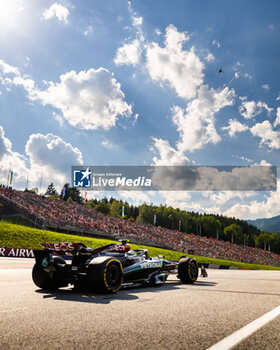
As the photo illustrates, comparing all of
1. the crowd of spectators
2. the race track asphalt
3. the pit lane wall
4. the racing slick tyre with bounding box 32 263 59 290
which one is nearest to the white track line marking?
the race track asphalt

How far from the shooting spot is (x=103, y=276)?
19.1 feet

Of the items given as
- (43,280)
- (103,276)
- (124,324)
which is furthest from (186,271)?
(124,324)

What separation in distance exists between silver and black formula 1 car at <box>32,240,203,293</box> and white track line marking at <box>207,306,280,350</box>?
309 cm

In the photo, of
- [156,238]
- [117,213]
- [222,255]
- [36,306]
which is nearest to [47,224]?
[156,238]

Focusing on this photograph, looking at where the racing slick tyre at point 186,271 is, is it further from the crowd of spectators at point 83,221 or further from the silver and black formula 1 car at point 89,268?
the crowd of spectators at point 83,221

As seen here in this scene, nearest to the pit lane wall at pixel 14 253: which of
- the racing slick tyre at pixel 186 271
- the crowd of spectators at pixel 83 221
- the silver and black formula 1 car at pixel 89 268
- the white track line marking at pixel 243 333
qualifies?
the crowd of spectators at pixel 83 221

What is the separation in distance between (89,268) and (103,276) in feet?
1.24

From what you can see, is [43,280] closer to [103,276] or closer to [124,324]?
[103,276]

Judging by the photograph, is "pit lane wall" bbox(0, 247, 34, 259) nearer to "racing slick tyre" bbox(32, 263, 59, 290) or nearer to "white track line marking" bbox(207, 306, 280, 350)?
"racing slick tyre" bbox(32, 263, 59, 290)

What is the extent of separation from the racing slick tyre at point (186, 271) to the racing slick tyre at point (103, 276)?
11.9 feet

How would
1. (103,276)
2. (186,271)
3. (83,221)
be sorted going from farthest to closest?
(83,221), (186,271), (103,276)

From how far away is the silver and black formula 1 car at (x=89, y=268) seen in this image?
19.5 ft

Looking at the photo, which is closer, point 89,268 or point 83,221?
point 89,268

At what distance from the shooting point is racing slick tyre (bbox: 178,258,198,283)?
30.6 ft
